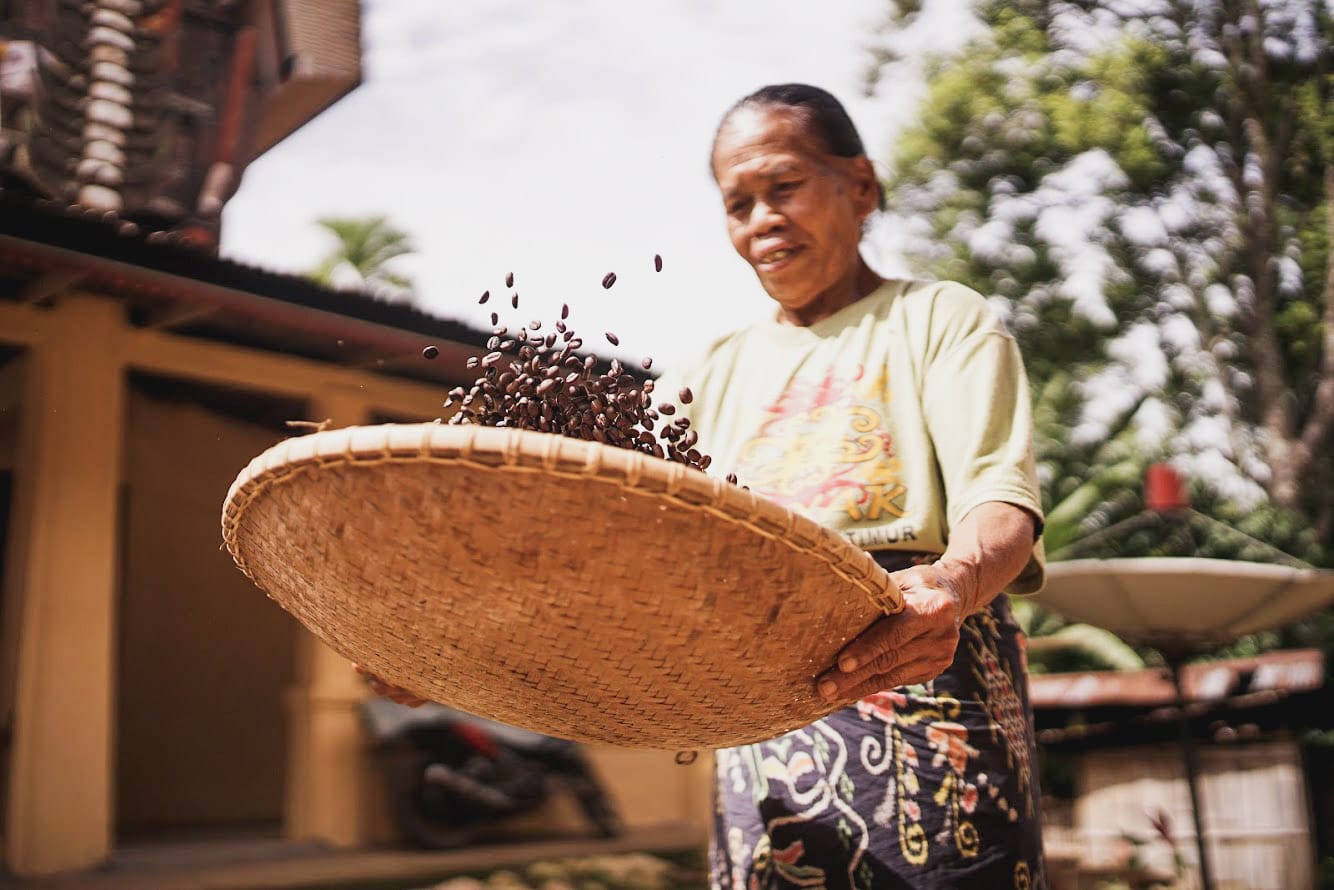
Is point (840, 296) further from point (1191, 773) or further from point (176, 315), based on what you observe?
point (176, 315)

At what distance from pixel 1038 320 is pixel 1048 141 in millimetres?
2641

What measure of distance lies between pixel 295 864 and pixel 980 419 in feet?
20.3

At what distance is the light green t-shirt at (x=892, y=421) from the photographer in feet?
4.98

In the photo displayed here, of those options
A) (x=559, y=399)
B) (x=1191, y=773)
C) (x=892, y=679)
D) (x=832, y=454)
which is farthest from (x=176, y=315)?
(x=892, y=679)

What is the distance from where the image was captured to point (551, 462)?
3.19ft

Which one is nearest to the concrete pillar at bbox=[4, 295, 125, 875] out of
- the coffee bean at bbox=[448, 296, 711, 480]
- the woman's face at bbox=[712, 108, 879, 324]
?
the woman's face at bbox=[712, 108, 879, 324]

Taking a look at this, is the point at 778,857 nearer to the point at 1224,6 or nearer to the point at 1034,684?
the point at 1034,684

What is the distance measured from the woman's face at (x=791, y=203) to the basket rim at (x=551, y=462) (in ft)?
2.47

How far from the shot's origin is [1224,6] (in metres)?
17.9

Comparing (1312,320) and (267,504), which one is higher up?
(1312,320)

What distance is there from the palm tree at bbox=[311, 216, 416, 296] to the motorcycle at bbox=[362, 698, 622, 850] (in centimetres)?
1548

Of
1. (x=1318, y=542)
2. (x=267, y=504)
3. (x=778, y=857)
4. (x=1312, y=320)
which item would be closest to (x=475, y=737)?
(x=778, y=857)

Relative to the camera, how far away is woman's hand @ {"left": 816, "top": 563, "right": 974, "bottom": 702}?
1.20m

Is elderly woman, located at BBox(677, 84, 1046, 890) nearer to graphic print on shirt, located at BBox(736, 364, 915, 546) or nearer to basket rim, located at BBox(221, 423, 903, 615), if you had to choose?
graphic print on shirt, located at BBox(736, 364, 915, 546)
